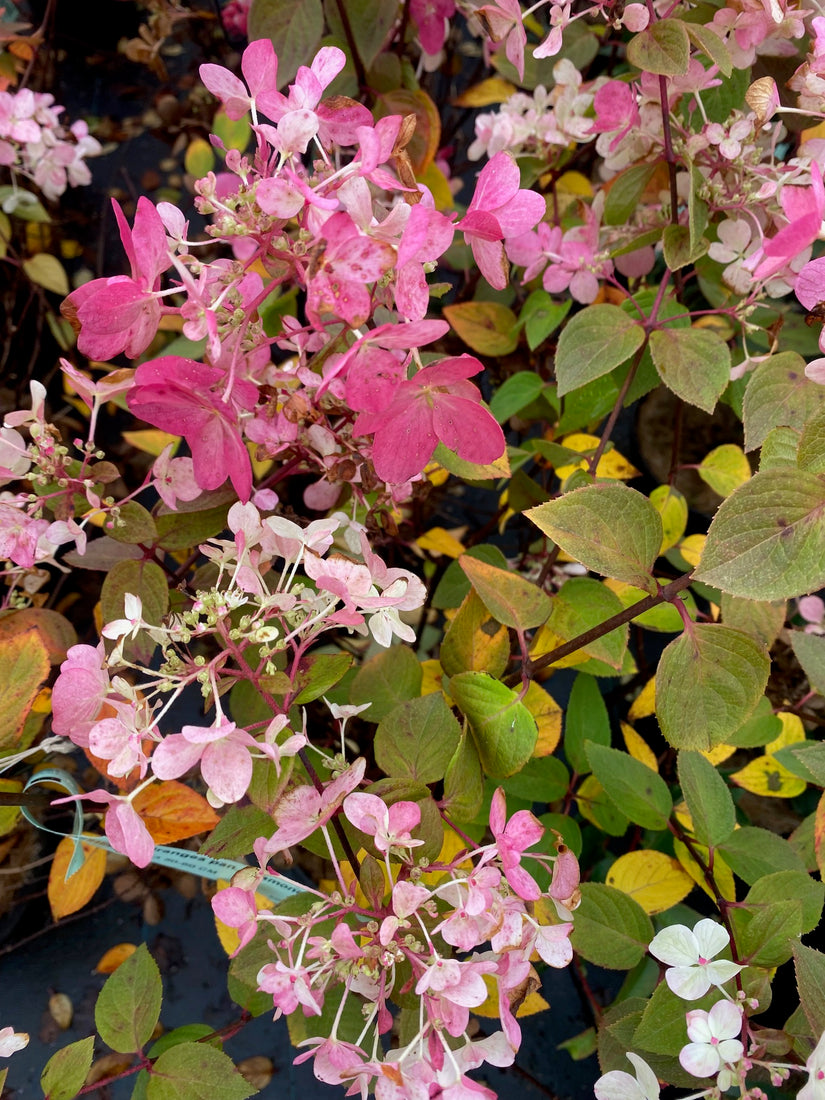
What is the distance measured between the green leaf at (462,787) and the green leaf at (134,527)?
10.5 inches

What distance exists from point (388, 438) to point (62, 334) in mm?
1010

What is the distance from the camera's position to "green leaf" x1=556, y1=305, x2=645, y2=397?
602 millimetres

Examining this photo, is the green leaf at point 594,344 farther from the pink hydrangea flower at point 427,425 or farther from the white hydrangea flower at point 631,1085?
the white hydrangea flower at point 631,1085

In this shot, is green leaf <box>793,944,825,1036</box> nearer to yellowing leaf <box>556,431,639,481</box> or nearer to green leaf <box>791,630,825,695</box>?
green leaf <box>791,630,825,695</box>

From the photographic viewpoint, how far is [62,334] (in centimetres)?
122

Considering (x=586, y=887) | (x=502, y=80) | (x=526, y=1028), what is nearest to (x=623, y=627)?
(x=586, y=887)

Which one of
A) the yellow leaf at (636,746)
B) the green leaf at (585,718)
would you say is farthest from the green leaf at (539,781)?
the yellow leaf at (636,746)

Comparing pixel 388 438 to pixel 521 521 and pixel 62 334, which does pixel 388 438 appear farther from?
pixel 62 334

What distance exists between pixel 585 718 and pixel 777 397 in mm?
359

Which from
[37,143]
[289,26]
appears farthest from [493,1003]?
[37,143]

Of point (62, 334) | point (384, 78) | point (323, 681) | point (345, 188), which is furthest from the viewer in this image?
point (62, 334)

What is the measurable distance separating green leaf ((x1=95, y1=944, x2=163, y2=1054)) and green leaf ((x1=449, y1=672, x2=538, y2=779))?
0.30 m

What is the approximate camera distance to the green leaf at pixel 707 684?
47 centimetres

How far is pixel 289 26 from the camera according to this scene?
0.70m
